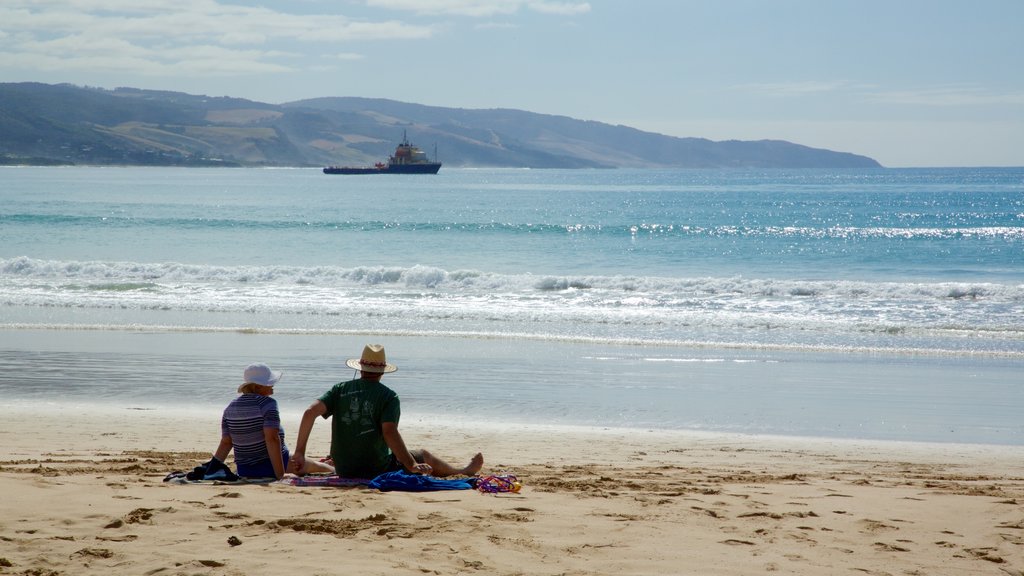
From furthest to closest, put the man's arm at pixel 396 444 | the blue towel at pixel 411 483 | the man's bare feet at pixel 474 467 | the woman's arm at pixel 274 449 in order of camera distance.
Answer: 1. the man's bare feet at pixel 474 467
2. the woman's arm at pixel 274 449
3. the man's arm at pixel 396 444
4. the blue towel at pixel 411 483

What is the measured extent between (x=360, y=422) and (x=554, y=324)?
35.8 ft

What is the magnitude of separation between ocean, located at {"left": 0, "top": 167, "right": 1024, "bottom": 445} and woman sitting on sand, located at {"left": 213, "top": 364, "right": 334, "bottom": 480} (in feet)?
10.4

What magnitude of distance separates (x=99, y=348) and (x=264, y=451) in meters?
8.41

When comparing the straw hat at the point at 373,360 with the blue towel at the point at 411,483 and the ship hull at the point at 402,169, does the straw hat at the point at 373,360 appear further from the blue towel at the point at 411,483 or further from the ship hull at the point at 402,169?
the ship hull at the point at 402,169

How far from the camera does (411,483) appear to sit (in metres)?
6.20

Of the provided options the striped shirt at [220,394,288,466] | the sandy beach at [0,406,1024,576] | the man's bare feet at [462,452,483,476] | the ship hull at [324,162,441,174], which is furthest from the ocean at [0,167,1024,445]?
the ship hull at [324,162,441,174]

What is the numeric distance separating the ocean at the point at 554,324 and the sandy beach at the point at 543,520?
2.27 m

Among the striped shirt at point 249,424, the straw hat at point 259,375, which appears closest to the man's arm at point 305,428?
the striped shirt at point 249,424

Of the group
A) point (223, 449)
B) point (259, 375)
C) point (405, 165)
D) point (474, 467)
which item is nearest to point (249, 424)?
point (223, 449)

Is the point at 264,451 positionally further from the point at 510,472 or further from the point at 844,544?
the point at 844,544

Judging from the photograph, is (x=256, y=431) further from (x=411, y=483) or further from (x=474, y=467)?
(x=474, y=467)

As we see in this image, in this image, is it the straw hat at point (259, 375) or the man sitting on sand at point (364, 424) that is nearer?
the man sitting on sand at point (364, 424)

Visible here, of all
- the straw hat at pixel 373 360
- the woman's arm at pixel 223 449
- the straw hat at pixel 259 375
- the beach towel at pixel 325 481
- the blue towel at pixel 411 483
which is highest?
the straw hat at pixel 373 360

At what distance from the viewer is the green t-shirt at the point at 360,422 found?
6.38 meters
